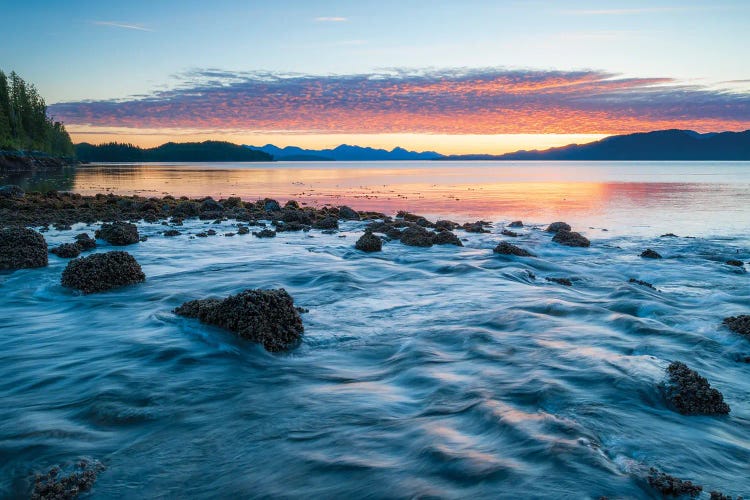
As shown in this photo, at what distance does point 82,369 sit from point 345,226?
17619mm

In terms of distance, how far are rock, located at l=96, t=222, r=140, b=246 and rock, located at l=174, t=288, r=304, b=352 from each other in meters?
10.7

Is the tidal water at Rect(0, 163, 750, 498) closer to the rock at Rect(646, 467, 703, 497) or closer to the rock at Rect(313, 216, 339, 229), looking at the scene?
the rock at Rect(646, 467, 703, 497)

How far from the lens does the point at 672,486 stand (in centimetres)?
411

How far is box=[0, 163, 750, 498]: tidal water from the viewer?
442 cm

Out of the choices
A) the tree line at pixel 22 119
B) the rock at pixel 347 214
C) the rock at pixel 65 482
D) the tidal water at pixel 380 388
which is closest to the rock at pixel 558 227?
the tidal water at pixel 380 388

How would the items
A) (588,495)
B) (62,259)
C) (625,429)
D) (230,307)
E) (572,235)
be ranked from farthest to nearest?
1. (572,235)
2. (62,259)
3. (230,307)
4. (625,429)
5. (588,495)

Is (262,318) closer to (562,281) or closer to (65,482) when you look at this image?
(65,482)

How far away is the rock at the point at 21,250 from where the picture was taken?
12.5 metres

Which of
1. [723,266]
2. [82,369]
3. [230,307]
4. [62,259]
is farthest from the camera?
[723,266]

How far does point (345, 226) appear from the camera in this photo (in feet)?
78.9

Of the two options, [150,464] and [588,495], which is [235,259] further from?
[588,495]

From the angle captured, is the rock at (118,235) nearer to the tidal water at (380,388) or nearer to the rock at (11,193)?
the tidal water at (380,388)

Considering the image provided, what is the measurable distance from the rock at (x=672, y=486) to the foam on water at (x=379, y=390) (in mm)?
125

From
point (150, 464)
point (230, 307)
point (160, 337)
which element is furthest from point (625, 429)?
point (160, 337)
